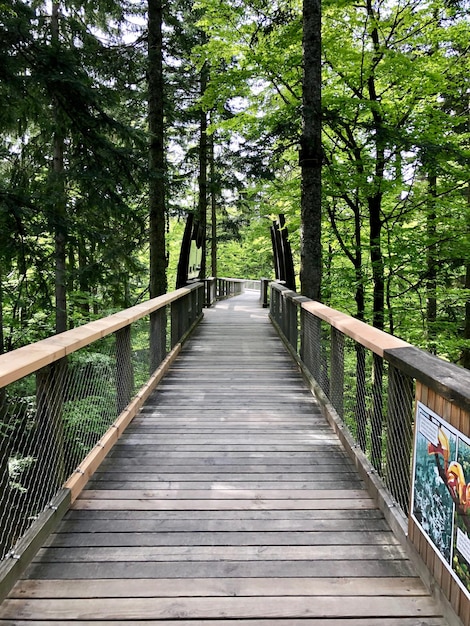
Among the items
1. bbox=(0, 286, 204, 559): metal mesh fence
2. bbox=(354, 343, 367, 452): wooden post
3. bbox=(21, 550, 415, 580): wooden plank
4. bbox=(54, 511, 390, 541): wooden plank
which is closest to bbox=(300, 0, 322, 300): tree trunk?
bbox=(0, 286, 204, 559): metal mesh fence

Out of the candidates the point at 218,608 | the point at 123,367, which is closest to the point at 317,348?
the point at 123,367

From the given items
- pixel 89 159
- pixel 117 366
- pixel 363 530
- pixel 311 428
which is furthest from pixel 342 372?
pixel 89 159

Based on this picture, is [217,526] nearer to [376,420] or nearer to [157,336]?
[376,420]

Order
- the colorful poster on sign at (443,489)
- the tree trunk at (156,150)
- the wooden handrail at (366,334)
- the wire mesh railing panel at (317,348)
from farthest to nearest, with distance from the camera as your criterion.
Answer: the tree trunk at (156,150) < the wire mesh railing panel at (317,348) < the wooden handrail at (366,334) < the colorful poster on sign at (443,489)

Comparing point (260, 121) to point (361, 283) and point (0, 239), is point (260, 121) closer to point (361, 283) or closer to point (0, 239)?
point (361, 283)

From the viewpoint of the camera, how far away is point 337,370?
4371 mm

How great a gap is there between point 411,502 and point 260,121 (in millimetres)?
8261

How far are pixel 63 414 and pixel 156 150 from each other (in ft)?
25.1

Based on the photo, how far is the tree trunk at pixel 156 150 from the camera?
9.73m

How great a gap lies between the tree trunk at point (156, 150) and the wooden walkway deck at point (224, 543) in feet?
18.6

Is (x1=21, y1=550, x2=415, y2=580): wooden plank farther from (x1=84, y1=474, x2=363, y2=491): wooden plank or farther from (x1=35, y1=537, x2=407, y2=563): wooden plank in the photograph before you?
(x1=84, y1=474, x2=363, y2=491): wooden plank

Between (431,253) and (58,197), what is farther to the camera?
(431,253)

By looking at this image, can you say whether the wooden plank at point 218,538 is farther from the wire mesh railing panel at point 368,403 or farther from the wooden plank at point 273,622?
the wire mesh railing panel at point 368,403

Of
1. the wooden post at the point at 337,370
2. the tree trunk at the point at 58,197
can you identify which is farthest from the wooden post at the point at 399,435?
the tree trunk at the point at 58,197
